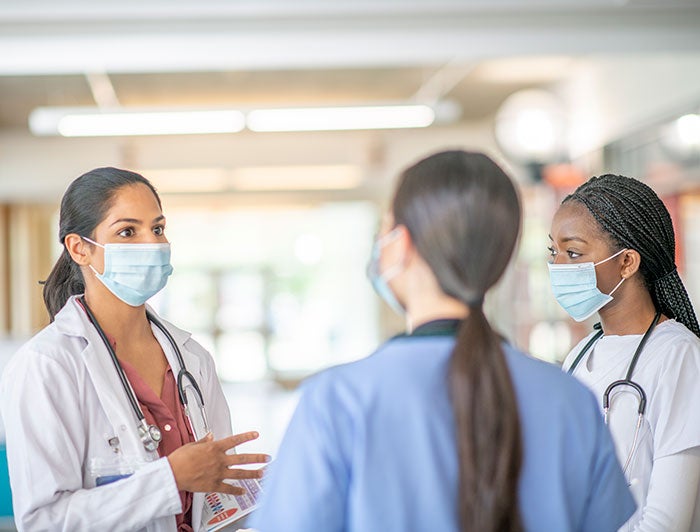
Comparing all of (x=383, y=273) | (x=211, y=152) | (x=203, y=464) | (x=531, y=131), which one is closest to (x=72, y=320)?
(x=203, y=464)

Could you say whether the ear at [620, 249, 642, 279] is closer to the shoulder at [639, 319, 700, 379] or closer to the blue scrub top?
the shoulder at [639, 319, 700, 379]

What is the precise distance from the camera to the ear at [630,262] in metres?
1.87

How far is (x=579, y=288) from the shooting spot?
6.25 ft

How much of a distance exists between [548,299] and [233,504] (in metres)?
5.92

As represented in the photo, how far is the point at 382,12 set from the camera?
411cm

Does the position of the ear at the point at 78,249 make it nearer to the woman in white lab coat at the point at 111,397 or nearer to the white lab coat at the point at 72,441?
the woman in white lab coat at the point at 111,397

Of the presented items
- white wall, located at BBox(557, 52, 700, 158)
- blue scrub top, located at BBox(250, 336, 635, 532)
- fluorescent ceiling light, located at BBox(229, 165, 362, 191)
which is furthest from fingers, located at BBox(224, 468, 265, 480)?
fluorescent ceiling light, located at BBox(229, 165, 362, 191)

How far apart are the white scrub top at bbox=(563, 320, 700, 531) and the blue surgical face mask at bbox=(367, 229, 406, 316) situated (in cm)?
65

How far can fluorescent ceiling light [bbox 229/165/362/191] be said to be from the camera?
916 cm

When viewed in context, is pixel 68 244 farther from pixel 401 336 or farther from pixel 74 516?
pixel 401 336

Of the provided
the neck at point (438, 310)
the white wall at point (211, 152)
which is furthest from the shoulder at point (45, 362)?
the white wall at point (211, 152)

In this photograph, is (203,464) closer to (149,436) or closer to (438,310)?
(149,436)

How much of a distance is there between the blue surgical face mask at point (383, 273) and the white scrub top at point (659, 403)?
652 mm

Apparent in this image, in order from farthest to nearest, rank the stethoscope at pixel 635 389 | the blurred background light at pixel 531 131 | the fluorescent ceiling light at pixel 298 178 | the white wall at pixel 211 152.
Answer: the fluorescent ceiling light at pixel 298 178 → the white wall at pixel 211 152 → the blurred background light at pixel 531 131 → the stethoscope at pixel 635 389
